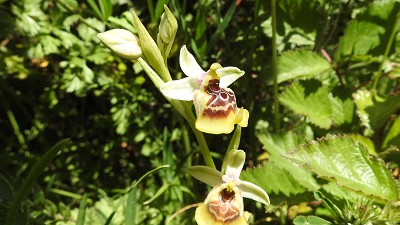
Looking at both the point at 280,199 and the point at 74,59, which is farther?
the point at 74,59

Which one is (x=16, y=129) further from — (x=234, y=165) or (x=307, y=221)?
(x=307, y=221)

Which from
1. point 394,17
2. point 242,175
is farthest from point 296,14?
point 242,175

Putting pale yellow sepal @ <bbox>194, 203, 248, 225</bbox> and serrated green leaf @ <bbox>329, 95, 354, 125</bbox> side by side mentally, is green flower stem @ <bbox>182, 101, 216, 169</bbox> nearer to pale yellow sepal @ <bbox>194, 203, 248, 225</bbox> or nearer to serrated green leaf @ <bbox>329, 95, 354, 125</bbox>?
pale yellow sepal @ <bbox>194, 203, 248, 225</bbox>

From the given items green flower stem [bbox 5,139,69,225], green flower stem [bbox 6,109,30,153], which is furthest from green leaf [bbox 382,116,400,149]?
green flower stem [bbox 6,109,30,153]

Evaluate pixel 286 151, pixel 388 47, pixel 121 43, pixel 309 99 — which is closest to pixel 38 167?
pixel 121 43

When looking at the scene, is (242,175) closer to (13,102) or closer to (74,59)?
(74,59)

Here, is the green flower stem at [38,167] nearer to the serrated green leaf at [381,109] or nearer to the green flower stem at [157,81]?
the green flower stem at [157,81]
